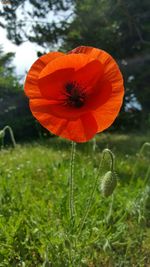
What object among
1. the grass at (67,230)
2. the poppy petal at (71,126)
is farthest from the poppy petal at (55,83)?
the grass at (67,230)

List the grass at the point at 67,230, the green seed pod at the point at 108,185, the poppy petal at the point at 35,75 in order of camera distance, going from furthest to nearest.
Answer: the grass at the point at 67,230 < the green seed pod at the point at 108,185 < the poppy petal at the point at 35,75

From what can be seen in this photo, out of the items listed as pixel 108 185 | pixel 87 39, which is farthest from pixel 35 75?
pixel 87 39

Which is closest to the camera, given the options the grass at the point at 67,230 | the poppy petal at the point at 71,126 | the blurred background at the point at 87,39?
the poppy petal at the point at 71,126

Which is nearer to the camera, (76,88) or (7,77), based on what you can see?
(76,88)

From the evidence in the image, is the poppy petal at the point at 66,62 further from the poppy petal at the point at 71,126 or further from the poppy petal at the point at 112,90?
the poppy petal at the point at 71,126

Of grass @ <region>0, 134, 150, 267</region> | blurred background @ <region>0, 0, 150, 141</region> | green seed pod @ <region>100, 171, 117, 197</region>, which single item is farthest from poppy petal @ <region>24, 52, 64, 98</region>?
blurred background @ <region>0, 0, 150, 141</region>

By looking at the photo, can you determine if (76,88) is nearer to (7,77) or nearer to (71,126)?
(71,126)
